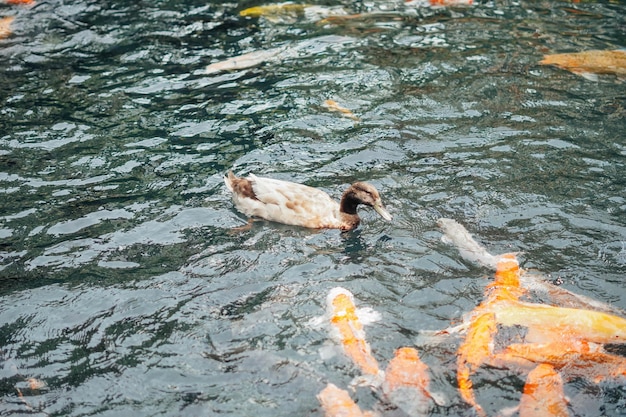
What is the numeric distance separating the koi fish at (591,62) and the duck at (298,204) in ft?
17.1

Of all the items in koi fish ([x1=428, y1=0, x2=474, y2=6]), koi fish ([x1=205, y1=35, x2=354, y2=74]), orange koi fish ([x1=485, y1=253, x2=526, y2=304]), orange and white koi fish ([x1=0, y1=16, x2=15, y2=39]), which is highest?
orange and white koi fish ([x1=0, y1=16, x2=15, y2=39])

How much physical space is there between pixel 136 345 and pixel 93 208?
2755 mm

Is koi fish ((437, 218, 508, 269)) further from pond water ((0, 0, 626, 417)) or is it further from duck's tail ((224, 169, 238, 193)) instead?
duck's tail ((224, 169, 238, 193))

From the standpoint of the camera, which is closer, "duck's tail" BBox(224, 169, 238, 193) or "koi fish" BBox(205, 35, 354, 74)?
"duck's tail" BBox(224, 169, 238, 193)

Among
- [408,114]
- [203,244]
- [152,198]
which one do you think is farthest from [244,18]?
[203,244]

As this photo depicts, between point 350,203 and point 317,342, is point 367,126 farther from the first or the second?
point 317,342

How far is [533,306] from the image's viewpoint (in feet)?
21.4

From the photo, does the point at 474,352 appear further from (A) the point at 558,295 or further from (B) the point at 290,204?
(B) the point at 290,204

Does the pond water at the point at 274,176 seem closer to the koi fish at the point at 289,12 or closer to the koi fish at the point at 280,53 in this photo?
the koi fish at the point at 280,53

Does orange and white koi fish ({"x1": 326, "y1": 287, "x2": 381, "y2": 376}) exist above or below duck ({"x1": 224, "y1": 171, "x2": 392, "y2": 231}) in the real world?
below

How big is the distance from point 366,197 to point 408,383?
110 inches

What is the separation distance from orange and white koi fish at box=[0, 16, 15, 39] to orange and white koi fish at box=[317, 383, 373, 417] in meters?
10.8

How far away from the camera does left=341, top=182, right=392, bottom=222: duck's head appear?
820 cm

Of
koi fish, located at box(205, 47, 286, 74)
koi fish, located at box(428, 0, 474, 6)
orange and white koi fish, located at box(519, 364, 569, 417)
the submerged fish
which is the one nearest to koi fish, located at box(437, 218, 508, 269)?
the submerged fish
